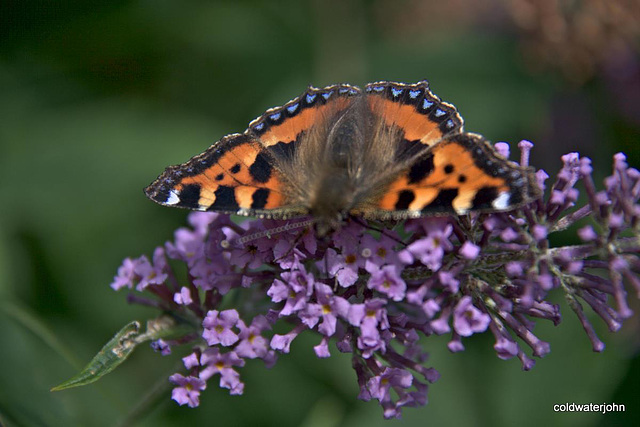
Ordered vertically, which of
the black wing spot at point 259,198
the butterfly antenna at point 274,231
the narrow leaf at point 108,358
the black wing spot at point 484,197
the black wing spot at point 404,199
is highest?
the black wing spot at point 484,197

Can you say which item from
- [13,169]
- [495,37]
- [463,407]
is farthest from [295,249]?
[495,37]

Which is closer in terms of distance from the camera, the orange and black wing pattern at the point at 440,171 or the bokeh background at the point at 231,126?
the orange and black wing pattern at the point at 440,171

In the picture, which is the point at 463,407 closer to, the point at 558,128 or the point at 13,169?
the point at 558,128

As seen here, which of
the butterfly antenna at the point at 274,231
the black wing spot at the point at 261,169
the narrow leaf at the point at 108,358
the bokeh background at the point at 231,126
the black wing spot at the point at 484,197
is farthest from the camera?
the bokeh background at the point at 231,126

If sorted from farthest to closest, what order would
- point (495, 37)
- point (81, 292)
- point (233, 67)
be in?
1. point (233, 67)
2. point (495, 37)
3. point (81, 292)

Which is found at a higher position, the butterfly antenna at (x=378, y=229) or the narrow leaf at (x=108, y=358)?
the butterfly antenna at (x=378, y=229)

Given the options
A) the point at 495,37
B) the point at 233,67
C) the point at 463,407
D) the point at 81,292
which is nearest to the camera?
the point at 463,407

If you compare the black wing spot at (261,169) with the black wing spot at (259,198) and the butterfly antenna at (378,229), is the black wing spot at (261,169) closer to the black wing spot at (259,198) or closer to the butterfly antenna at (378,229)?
the black wing spot at (259,198)

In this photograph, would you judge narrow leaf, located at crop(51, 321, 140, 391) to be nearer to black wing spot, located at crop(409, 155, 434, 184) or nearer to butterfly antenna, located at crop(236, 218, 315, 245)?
butterfly antenna, located at crop(236, 218, 315, 245)

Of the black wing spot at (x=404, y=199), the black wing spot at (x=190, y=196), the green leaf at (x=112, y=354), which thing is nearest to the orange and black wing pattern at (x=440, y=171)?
the black wing spot at (x=404, y=199)
